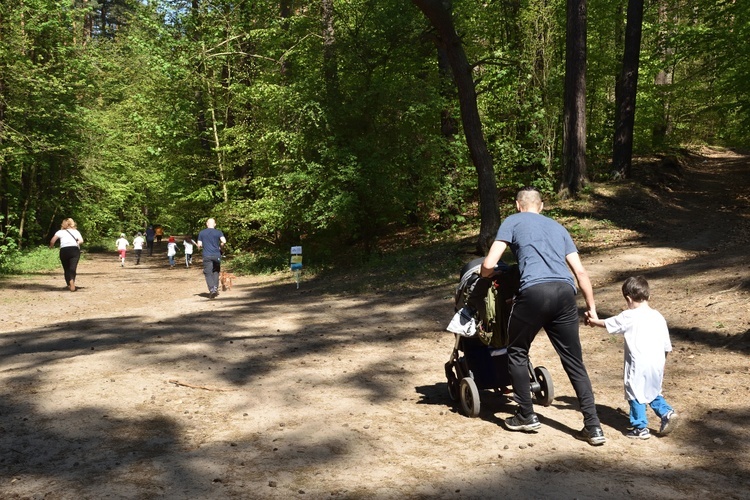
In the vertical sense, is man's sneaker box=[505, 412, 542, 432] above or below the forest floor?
above

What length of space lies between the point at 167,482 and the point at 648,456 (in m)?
3.75

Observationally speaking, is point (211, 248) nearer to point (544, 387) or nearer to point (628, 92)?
point (544, 387)

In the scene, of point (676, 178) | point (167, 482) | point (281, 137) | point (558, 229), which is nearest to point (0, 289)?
point (281, 137)

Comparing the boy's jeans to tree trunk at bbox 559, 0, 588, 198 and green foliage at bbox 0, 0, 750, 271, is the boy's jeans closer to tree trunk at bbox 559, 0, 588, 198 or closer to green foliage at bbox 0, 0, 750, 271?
green foliage at bbox 0, 0, 750, 271

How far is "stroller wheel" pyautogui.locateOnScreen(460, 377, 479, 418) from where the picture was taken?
6.12 m

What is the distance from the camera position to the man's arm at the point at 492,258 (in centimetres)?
540

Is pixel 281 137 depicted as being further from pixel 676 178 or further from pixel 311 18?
pixel 676 178

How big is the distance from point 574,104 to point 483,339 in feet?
54.5

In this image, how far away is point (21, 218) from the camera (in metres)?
Answer: 32.4

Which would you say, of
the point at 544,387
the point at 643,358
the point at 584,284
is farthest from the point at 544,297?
the point at 544,387

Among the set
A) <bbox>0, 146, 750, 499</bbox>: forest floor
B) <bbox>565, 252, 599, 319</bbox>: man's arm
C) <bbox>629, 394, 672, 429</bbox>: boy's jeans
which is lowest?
<bbox>0, 146, 750, 499</bbox>: forest floor

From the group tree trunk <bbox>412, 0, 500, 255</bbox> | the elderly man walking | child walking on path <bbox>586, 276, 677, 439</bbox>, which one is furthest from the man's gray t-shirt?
the elderly man walking

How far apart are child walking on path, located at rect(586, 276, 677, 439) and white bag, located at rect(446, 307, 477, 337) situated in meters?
1.13

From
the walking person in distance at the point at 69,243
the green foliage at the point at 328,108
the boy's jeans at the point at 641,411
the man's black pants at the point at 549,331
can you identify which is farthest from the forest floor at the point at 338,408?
the green foliage at the point at 328,108
